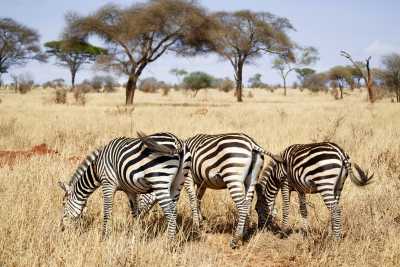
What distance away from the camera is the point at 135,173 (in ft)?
14.5

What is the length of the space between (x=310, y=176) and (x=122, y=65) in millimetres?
28337

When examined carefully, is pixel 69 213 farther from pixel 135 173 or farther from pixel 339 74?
pixel 339 74

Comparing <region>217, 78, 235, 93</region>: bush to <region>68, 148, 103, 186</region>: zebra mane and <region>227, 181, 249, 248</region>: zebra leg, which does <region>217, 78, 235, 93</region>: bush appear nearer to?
<region>68, 148, 103, 186</region>: zebra mane

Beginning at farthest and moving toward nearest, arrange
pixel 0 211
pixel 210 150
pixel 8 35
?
pixel 8 35, pixel 210 150, pixel 0 211

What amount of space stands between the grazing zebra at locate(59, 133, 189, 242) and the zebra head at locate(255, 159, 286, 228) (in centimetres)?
126

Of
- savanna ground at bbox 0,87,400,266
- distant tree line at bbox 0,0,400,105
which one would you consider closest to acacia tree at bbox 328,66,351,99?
distant tree line at bbox 0,0,400,105

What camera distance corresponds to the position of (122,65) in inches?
1248

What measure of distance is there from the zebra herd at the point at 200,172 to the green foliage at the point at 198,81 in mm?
53736

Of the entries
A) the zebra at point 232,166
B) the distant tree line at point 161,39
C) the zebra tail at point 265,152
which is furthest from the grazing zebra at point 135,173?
the distant tree line at point 161,39

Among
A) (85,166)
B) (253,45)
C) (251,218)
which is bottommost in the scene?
(251,218)

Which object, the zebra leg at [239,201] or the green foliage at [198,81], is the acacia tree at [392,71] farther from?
the zebra leg at [239,201]

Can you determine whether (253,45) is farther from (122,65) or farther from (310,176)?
(310,176)

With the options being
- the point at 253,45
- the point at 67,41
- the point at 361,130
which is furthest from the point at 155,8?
the point at 361,130

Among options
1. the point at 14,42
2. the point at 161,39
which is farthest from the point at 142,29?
the point at 14,42
